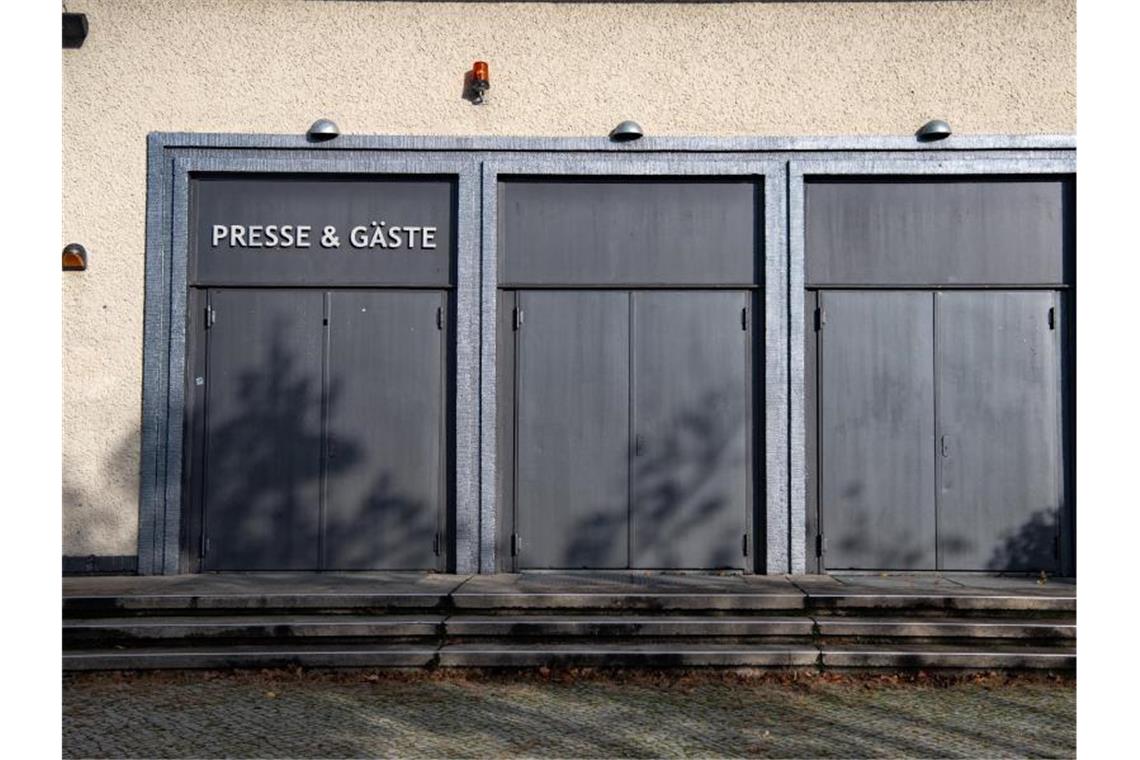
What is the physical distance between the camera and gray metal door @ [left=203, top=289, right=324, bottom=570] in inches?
310

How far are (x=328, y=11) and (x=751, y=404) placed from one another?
4773 millimetres

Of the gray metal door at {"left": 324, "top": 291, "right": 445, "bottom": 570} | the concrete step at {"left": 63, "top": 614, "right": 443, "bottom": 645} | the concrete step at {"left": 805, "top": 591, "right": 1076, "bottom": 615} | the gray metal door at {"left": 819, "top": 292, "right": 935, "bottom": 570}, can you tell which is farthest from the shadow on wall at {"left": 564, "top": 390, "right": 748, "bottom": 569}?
the concrete step at {"left": 63, "top": 614, "right": 443, "bottom": 645}

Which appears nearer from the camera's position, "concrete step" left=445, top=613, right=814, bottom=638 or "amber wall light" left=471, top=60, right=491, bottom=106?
"concrete step" left=445, top=613, right=814, bottom=638

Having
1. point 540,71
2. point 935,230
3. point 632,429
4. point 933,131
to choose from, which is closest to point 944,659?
point 632,429

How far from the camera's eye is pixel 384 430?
7.92 m

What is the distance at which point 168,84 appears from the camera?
7.95 m

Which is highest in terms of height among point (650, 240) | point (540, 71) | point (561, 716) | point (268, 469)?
point (540, 71)

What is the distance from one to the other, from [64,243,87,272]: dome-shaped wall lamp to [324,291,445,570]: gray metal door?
201 cm

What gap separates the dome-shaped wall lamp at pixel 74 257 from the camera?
25.5 feet

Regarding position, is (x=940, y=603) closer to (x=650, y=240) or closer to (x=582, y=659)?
(x=582, y=659)

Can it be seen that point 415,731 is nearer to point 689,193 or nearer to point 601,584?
point 601,584

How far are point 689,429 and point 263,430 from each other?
11.5 feet

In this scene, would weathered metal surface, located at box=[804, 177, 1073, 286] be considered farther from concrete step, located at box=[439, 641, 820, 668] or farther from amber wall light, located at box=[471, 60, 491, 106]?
concrete step, located at box=[439, 641, 820, 668]

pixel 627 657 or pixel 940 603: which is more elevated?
pixel 940 603
